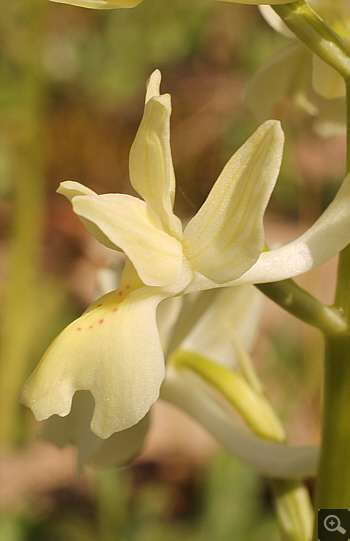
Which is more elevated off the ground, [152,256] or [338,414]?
[152,256]

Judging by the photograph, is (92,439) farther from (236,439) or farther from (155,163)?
(155,163)

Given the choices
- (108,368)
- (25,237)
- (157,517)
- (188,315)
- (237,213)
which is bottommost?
(157,517)

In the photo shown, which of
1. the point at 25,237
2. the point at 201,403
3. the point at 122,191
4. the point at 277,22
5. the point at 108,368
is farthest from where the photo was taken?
the point at 122,191

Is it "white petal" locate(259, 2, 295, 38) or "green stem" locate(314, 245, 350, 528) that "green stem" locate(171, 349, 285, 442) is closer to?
"green stem" locate(314, 245, 350, 528)

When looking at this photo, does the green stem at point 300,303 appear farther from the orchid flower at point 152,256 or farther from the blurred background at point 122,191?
the blurred background at point 122,191

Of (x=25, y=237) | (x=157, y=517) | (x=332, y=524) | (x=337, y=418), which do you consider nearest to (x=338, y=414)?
(x=337, y=418)

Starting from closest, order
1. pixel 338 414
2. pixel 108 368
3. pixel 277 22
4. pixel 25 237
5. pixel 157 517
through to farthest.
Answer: pixel 108 368 < pixel 338 414 < pixel 277 22 < pixel 157 517 < pixel 25 237

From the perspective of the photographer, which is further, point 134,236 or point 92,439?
point 92,439

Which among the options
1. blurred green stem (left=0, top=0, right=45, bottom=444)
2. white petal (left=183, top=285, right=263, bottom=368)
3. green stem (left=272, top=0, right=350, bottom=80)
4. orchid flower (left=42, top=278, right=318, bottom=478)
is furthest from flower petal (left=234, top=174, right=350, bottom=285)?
blurred green stem (left=0, top=0, right=45, bottom=444)
